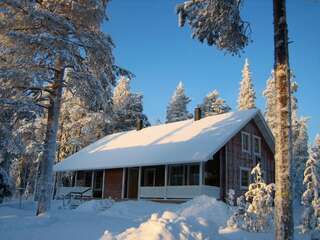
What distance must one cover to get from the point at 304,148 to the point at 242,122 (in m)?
22.1

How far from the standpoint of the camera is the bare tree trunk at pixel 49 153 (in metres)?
16.2

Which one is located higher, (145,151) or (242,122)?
(242,122)

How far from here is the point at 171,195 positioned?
81.2 ft

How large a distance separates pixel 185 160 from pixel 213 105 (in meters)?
31.4

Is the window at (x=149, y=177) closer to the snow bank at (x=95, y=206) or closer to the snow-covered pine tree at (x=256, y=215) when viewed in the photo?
the snow bank at (x=95, y=206)

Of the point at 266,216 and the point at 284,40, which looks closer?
the point at 284,40

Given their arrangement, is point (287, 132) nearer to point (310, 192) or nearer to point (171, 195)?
point (310, 192)

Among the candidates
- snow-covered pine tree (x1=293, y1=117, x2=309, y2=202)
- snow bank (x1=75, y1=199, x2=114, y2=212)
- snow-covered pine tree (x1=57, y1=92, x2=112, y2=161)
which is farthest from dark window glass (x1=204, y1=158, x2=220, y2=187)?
snow-covered pine tree (x1=57, y1=92, x2=112, y2=161)

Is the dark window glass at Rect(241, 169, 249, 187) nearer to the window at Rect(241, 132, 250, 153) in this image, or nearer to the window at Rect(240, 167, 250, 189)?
the window at Rect(240, 167, 250, 189)

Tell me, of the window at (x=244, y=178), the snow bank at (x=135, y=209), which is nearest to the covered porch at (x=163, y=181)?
the window at (x=244, y=178)

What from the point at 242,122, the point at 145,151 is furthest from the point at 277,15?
the point at 145,151

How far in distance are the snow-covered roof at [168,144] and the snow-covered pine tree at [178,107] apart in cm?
1927

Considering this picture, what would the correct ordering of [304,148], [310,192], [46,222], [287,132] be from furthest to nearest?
[304,148]
[310,192]
[46,222]
[287,132]

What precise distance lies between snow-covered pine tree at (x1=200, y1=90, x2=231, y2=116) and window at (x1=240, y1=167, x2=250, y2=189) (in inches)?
1006
